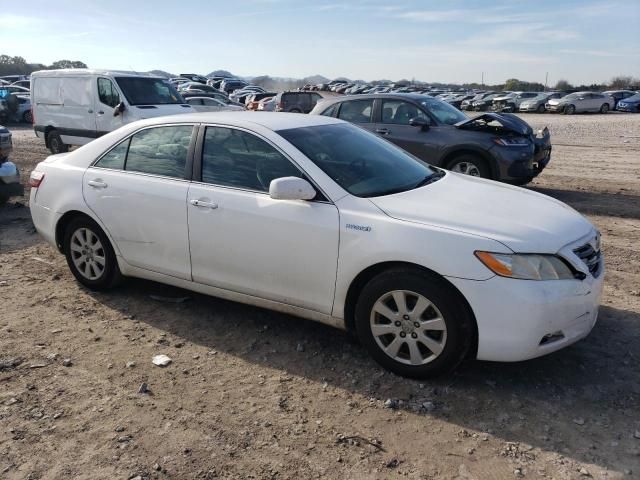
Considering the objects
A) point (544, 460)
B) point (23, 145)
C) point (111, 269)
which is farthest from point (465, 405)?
point (23, 145)

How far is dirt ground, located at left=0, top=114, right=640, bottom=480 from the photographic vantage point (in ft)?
9.46

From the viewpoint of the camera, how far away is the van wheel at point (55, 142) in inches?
545

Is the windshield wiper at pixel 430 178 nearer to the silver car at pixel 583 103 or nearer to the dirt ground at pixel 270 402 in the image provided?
the dirt ground at pixel 270 402

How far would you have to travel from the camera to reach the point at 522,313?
126 inches

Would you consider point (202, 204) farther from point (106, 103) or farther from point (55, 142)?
point (55, 142)

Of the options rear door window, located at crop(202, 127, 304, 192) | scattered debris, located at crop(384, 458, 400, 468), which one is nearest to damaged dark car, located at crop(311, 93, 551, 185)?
rear door window, located at crop(202, 127, 304, 192)

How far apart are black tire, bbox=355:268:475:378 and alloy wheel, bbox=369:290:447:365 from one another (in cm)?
2

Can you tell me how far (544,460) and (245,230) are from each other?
230 cm

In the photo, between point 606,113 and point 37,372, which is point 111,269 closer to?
point 37,372

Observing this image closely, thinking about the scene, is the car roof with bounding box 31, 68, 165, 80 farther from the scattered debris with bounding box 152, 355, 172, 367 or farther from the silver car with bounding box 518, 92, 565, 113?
the silver car with bounding box 518, 92, 565, 113

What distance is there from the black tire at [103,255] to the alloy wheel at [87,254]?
0.7 inches

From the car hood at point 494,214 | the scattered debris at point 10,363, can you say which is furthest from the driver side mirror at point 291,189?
the scattered debris at point 10,363

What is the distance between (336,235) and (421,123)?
6315 millimetres

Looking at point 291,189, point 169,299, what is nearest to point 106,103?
point 169,299
